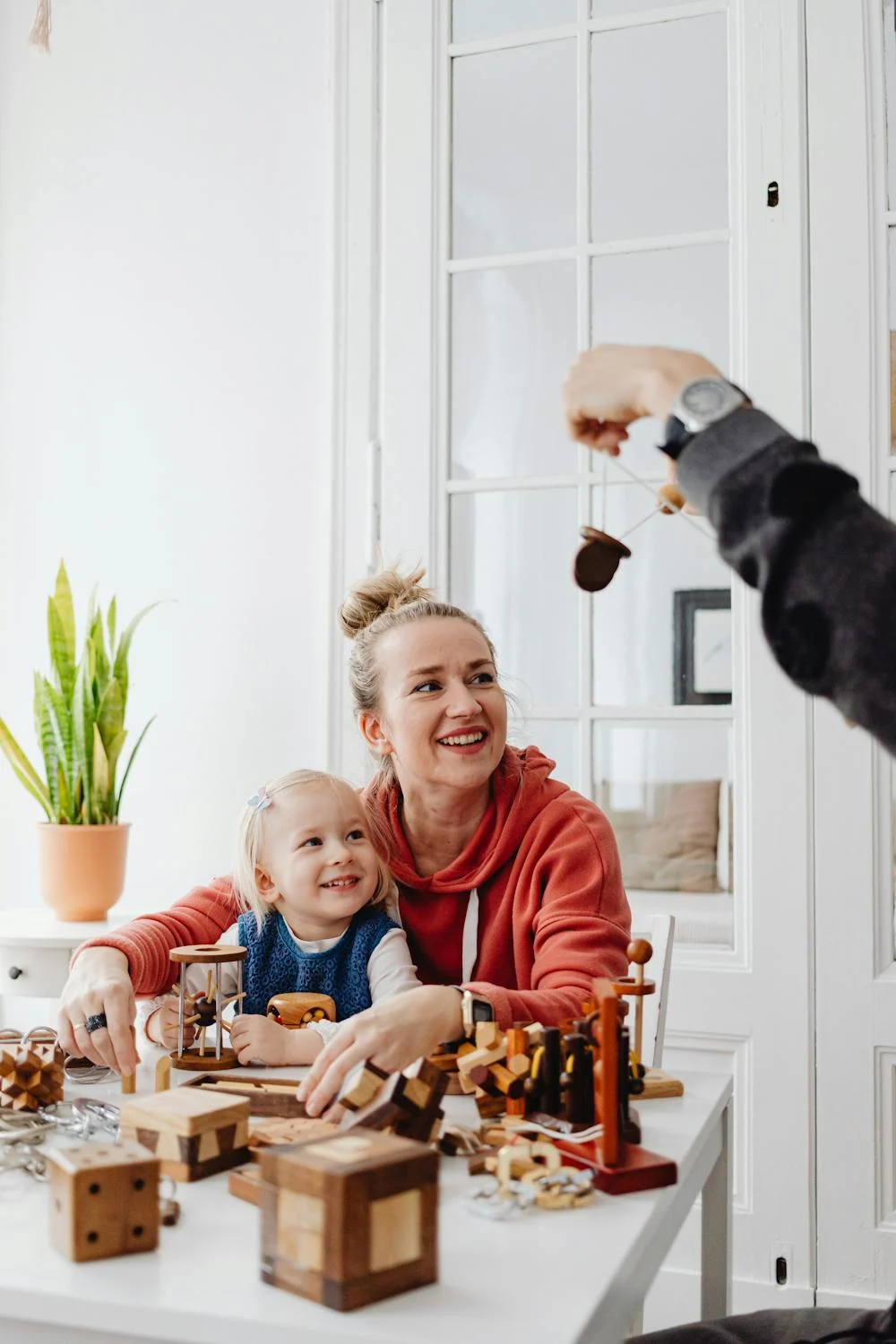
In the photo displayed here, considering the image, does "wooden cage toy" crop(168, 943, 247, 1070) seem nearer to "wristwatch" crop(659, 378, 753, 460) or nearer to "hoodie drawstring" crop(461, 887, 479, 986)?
"hoodie drawstring" crop(461, 887, 479, 986)

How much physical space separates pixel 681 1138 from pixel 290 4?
2833mm

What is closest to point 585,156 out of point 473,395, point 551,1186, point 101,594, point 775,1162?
point 473,395

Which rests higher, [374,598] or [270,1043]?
[374,598]

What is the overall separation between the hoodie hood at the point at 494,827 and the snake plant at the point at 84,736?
42.0 inches

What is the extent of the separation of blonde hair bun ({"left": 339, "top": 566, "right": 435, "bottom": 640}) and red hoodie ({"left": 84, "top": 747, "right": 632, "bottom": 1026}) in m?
0.32

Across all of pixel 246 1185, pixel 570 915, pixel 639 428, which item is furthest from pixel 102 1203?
pixel 639 428

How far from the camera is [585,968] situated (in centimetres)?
147

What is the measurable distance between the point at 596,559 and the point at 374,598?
778 mm

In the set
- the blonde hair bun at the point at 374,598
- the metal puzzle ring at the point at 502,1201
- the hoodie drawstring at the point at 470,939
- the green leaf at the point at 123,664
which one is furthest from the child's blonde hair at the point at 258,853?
the green leaf at the point at 123,664

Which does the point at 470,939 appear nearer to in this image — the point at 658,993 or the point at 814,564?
the point at 658,993

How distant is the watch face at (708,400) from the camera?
92cm

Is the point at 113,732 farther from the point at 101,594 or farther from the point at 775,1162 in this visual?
Result: the point at 775,1162

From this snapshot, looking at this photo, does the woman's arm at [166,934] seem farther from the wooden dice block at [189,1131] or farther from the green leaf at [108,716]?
the green leaf at [108,716]

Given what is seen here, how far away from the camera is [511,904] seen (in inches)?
66.1
